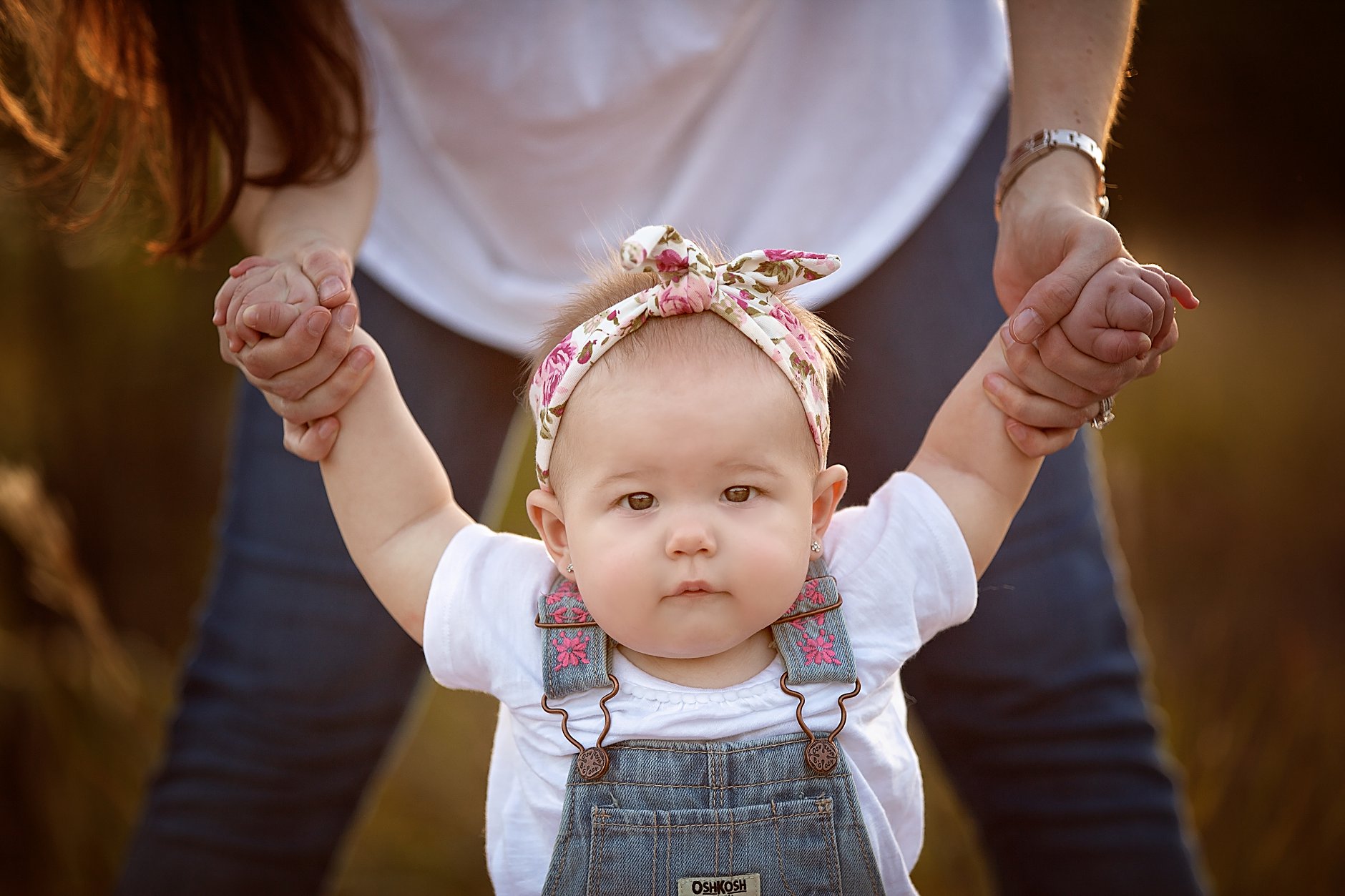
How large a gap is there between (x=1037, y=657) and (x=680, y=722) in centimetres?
60

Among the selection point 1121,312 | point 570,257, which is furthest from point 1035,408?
point 570,257

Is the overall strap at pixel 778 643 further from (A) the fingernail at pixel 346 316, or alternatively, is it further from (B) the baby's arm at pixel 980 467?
(A) the fingernail at pixel 346 316

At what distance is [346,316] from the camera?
3.84 ft

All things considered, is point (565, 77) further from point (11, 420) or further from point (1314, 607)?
point (1314, 607)

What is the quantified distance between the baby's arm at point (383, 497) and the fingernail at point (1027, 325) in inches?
22.7

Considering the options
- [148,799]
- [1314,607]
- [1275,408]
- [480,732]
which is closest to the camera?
[148,799]

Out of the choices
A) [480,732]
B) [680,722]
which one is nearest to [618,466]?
[680,722]

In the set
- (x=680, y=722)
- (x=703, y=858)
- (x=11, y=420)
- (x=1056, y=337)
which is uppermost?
(x=11, y=420)

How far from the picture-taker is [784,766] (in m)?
1.12

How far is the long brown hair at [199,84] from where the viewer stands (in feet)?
4.65

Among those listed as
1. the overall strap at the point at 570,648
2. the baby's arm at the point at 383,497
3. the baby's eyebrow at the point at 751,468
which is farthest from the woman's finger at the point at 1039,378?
the baby's arm at the point at 383,497

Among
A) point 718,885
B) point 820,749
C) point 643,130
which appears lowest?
point 718,885

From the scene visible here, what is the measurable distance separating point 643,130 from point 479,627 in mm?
764

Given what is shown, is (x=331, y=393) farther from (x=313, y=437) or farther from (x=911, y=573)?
(x=911, y=573)
